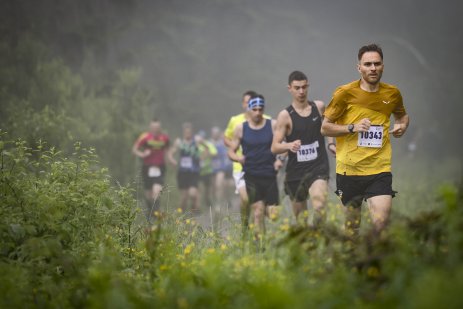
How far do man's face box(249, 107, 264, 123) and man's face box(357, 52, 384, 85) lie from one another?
3267 millimetres

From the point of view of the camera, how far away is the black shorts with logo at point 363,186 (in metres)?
7.99

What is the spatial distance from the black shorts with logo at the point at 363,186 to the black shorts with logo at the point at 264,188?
2.36m

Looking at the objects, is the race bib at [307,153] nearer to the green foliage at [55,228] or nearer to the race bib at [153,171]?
the green foliage at [55,228]

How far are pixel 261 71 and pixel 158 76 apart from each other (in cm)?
482

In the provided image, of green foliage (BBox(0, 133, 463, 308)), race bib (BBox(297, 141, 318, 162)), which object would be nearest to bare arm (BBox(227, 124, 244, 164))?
race bib (BBox(297, 141, 318, 162))

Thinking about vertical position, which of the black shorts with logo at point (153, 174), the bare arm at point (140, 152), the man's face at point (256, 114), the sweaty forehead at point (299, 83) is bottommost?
the black shorts with logo at point (153, 174)

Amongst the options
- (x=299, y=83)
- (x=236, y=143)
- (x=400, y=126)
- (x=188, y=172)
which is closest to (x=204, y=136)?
(x=188, y=172)

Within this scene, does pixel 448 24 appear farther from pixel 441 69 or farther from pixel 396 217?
pixel 396 217

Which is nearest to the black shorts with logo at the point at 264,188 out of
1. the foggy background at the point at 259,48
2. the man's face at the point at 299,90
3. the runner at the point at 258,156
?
the runner at the point at 258,156

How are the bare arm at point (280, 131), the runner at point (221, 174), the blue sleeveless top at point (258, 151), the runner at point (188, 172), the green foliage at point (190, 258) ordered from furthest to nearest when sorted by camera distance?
the runner at point (221, 174) < the runner at point (188, 172) < the blue sleeveless top at point (258, 151) < the bare arm at point (280, 131) < the green foliage at point (190, 258)

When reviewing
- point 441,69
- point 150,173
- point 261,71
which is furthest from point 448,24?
point 150,173

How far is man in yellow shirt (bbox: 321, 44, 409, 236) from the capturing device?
7992mm

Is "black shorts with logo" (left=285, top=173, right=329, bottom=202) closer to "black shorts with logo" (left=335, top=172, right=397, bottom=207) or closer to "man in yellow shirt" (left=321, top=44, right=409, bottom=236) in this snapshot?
"black shorts with logo" (left=335, top=172, right=397, bottom=207)

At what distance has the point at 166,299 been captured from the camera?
4727 mm
